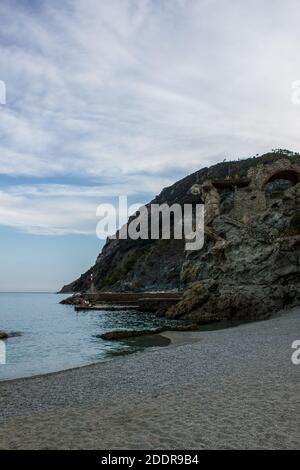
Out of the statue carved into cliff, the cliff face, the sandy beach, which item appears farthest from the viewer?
the statue carved into cliff

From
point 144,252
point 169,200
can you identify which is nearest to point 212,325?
point 144,252

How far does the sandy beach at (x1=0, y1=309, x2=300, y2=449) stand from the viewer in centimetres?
870

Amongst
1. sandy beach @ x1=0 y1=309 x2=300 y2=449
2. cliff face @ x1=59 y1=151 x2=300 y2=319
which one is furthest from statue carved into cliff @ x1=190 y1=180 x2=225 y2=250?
sandy beach @ x1=0 y1=309 x2=300 y2=449

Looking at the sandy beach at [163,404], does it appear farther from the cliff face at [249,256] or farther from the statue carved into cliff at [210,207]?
the statue carved into cliff at [210,207]

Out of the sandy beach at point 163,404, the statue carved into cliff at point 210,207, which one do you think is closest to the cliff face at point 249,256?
the statue carved into cliff at point 210,207

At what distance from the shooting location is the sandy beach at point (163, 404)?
342 inches

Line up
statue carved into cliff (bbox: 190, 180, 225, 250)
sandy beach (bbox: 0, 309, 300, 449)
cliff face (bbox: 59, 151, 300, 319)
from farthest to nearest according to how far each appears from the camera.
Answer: statue carved into cliff (bbox: 190, 180, 225, 250)
cliff face (bbox: 59, 151, 300, 319)
sandy beach (bbox: 0, 309, 300, 449)

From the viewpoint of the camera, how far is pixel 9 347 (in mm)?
30781

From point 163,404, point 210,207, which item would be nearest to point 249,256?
point 210,207

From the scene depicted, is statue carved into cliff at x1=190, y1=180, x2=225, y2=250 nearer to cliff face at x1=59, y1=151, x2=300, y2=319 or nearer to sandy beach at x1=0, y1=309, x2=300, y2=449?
cliff face at x1=59, y1=151, x2=300, y2=319

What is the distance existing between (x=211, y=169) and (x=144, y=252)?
200 feet

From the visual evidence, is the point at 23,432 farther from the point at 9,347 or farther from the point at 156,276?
the point at 156,276

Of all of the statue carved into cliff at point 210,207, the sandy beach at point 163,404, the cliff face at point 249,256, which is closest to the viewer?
the sandy beach at point 163,404

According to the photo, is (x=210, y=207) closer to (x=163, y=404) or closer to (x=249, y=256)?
(x=249, y=256)
